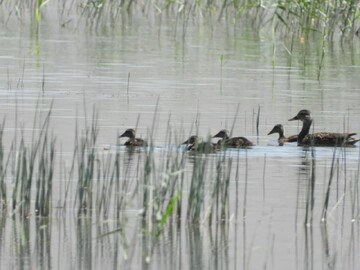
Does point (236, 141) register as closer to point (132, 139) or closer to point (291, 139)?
point (132, 139)

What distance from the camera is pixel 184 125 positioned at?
47.8 feet

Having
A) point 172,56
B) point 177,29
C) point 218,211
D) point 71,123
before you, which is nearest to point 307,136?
point 71,123

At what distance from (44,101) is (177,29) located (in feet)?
34.3

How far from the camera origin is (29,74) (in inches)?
741

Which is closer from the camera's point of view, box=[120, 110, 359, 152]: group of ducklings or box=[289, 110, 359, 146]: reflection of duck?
box=[120, 110, 359, 152]: group of ducklings

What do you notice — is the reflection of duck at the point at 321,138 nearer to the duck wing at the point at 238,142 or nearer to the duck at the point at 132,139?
the duck wing at the point at 238,142

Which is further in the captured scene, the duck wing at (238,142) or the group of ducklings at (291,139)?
the duck wing at (238,142)

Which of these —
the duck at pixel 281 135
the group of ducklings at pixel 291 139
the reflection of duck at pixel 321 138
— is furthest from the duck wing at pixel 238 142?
the duck at pixel 281 135

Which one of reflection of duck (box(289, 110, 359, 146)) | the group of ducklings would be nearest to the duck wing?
the group of ducklings

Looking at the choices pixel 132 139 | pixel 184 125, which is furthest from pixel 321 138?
pixel 132 139

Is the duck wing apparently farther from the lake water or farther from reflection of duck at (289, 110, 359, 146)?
reflection of duck at (289, 110, 359, 146)

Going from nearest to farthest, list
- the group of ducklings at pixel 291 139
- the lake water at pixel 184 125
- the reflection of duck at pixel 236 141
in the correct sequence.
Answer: the lake water at pixel 184 125 < the group of ducklings at pixel 291 139 < the reflection of duck at pixel 236 141

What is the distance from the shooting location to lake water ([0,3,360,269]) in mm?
8969

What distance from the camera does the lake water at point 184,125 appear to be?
8.97 meters
